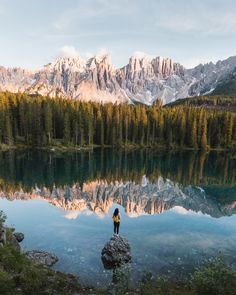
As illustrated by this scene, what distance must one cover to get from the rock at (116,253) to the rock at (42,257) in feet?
14.3

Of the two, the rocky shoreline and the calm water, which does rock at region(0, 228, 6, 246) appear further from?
the calm water

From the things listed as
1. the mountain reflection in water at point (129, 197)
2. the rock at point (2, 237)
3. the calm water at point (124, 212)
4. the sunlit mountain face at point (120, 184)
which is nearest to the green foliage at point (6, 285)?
the rock at point (2, 237)

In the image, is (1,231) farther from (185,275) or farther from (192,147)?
(192,147)

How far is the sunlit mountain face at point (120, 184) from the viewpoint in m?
53.2

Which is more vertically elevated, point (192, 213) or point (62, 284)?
point (62, 284)

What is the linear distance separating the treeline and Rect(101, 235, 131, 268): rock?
105166mm

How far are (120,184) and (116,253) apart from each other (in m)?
41.0

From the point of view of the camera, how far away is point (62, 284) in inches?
846

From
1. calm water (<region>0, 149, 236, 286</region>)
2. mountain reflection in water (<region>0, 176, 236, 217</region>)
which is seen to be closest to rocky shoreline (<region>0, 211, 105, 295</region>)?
calm water (<region>0, 149, 236, 286</region>)

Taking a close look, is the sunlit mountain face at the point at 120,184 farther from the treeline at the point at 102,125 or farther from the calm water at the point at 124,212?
the treeline at the point at 102,125

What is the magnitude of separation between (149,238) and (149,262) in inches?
299

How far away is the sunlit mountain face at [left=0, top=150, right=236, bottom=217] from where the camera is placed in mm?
53250

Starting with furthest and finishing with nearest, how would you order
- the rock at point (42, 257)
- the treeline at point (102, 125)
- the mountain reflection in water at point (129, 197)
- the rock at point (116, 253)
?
the treeline at point (102, 125)
the mountain reflection in water at point (129, 197)
the rock at point (116, 253)
the rock at point (42, 257)

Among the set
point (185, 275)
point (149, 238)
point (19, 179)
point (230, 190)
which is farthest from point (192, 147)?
point (185, 275)
